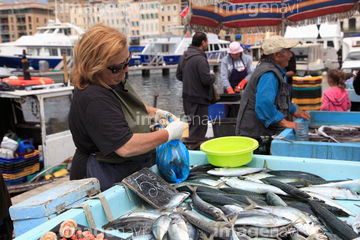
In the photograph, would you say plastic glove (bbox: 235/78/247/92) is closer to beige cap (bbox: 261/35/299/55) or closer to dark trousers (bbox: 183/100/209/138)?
dark trousers (bbox: 183/100/209/138)

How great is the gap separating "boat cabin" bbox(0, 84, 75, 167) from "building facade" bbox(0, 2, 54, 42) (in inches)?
4766

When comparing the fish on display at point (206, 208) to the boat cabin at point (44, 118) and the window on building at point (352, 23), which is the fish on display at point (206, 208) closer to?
the boat cabin at point (44, 118)

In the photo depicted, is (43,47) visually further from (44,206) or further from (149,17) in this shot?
(149,17)

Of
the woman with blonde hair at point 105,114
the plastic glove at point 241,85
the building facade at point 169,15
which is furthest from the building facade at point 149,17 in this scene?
the woman with blonde hair at point 105,114

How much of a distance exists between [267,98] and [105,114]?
2.08 metres

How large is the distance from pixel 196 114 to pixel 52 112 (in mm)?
3090

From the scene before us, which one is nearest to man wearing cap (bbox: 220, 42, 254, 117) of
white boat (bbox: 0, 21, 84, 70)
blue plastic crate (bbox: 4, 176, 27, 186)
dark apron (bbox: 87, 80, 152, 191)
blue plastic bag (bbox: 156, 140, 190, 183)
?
blue plastic crate (bbox: 4, 176, 27, 186)

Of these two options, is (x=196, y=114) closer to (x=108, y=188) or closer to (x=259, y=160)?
(x=259, y=160)

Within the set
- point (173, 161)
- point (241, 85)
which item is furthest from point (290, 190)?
point (241, 85)

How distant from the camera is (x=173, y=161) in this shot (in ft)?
8.24

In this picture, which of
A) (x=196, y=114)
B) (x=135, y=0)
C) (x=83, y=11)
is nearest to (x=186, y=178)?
(x=196, y=114)

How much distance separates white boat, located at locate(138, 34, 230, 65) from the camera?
45406 mm

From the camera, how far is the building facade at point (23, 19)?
113 meters

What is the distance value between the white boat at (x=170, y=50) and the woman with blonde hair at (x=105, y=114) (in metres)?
42.8
